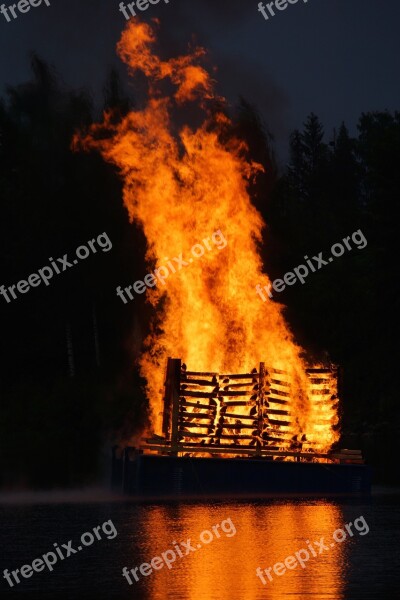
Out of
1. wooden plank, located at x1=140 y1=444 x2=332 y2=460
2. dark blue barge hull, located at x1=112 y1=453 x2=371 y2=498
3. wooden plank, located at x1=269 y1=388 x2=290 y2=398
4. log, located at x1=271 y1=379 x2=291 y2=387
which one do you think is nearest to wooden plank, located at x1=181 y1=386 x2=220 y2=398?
wooden plank, located at x1=140 y1=444 x2=332 y2=460

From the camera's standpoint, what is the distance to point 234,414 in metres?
32.0

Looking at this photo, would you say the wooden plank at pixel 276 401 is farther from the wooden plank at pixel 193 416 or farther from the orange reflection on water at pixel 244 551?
the orange reflection on water at pixel 244 551

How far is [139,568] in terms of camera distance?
57.2 feet

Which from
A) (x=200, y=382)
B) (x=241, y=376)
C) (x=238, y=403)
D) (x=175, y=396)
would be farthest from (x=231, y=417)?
(x=175, y=396)

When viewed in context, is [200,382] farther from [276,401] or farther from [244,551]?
[244,551]

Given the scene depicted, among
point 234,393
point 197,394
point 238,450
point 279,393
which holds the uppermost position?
point 197,394

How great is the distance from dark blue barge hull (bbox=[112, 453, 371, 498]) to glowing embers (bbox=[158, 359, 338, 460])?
2.59 ft

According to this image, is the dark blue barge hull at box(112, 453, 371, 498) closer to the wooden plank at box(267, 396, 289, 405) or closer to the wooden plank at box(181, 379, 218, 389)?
the wooden plank at box(267, 396, 289, 405)

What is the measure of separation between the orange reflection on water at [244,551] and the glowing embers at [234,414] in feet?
12.7

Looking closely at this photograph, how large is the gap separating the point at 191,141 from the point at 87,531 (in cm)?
1522

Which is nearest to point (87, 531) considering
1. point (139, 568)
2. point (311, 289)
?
point (139, 568)

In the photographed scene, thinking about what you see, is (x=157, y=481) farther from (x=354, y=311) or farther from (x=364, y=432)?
(x=354, y=311)

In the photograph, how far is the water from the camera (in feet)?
51.5

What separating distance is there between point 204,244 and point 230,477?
6832mm
